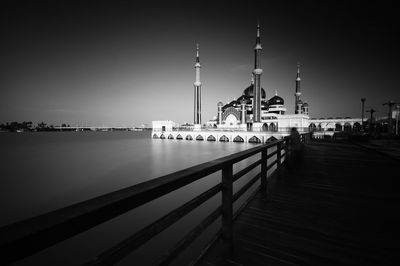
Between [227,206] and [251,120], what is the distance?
70.4 metres

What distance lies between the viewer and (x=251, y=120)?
7062 centimetres

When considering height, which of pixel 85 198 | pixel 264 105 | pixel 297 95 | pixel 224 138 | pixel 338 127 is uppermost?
pixel 297 95

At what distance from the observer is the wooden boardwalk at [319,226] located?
8.67 feet

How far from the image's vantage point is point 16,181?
66.4 feet

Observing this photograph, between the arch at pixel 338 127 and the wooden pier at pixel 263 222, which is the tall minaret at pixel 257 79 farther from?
the wooden pier at pixel 263 222

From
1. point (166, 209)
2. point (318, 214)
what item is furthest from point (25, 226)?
point (166, 209)

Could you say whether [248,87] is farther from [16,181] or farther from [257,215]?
[257,215]

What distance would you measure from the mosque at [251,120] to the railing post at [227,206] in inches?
1731

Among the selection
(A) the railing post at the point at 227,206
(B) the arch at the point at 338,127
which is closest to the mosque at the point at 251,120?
(B) the arch at the point at 338,127

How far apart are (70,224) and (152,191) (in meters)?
0.53

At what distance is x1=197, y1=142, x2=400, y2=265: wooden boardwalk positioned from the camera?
2.64 meters

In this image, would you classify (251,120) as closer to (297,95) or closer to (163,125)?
(297,95)

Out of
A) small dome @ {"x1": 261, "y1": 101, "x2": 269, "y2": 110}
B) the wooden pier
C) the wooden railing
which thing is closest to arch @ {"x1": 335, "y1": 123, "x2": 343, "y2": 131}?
small dome @ {"x1": 261, "y1": 101, "x2": 269, "y2": 110}

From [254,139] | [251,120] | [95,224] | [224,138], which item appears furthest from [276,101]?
[95,224]
